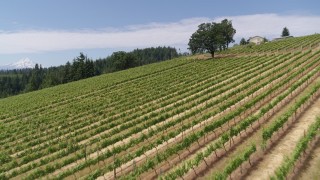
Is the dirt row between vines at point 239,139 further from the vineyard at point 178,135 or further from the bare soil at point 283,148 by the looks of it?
the bare soil at point 283,148

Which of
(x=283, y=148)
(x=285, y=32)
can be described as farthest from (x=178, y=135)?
(x=285, y=32)

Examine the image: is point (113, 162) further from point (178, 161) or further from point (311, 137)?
point (311, 137)

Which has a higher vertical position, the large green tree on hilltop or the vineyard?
the large green tree on hilltop

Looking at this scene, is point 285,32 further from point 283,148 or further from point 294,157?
point 294,157

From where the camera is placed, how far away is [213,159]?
20.0 meters

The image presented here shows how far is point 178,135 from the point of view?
2616cm

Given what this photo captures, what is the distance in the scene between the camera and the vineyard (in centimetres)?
1920

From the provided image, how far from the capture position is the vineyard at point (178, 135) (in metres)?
19.2

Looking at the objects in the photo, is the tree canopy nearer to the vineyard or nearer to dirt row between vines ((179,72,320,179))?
the vineyard

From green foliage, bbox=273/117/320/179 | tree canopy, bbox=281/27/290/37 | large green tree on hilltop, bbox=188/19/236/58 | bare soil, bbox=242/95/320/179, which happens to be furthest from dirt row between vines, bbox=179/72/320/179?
tree canopy, bbox=281/27/290/37

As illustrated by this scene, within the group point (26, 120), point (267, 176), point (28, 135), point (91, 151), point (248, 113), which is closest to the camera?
point (267, 176)

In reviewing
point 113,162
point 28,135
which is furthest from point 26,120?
point 113,162

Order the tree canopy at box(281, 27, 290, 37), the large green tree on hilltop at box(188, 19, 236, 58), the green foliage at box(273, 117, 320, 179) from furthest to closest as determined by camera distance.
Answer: the tree canopy at box(281, 27, 290, 37) → the large green tree on hilltop at box(188, 19, 236, 58) → the green foliage at box(273, 117, 320, 179)

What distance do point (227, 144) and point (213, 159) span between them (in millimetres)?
2440
